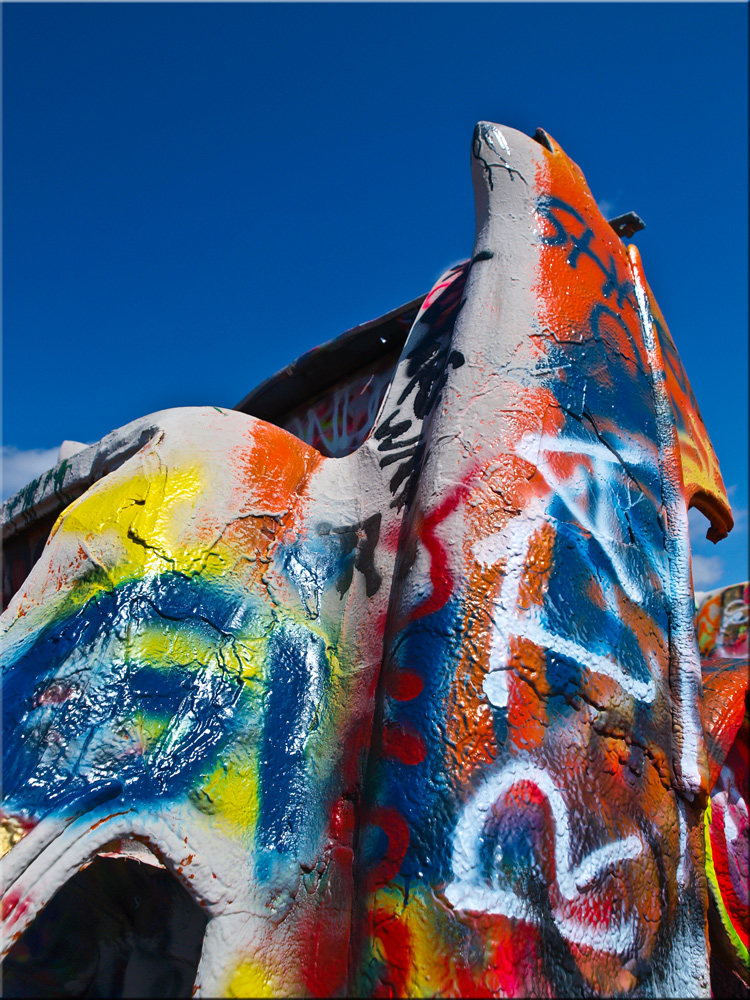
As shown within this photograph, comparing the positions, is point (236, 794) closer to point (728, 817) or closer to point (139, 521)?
point (139, 521)

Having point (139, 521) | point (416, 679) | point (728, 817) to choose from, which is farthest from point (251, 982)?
point (728, 817)

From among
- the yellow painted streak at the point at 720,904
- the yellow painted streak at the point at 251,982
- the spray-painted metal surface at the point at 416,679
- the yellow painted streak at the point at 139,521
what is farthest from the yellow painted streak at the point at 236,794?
the yellow painted streak at the point at 720,904

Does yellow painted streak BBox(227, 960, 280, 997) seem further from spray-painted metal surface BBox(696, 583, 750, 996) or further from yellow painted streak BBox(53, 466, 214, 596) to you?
spray-painted metal surface BBox(696, 583, 750, 996)

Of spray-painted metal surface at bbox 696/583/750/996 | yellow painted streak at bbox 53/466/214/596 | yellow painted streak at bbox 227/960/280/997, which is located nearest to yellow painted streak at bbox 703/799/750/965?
spray-painted metal surface at bbox 696/583/750/996

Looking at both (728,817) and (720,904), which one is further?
(728,817)

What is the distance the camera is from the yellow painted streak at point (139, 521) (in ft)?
4.35

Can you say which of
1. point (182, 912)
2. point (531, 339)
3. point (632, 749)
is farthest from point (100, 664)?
point (531, 339)

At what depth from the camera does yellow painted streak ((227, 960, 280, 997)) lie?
1022 mm

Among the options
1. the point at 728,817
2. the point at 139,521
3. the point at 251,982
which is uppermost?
the point at 139,521

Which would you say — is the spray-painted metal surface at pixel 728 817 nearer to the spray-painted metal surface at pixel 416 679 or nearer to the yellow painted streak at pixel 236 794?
the spray-painted metal surface at pixel 416 679

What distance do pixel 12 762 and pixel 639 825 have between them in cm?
104

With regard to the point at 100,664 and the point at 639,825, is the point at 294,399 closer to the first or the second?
the point at 100,664

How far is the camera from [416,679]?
1.13m

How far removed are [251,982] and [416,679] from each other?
519 mm
